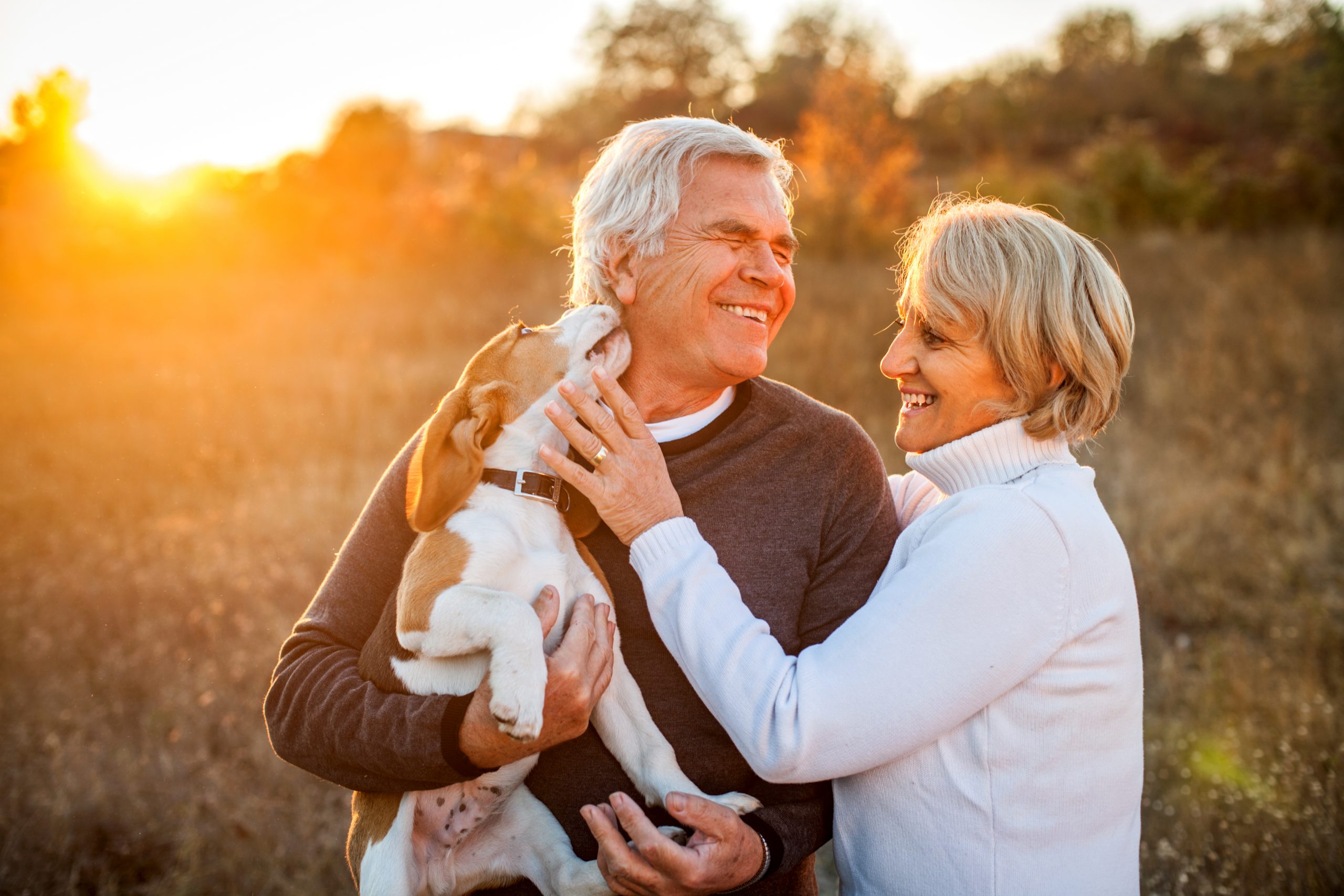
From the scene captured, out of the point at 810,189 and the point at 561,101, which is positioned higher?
the point at 561,101

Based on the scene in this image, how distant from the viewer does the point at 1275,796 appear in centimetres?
375

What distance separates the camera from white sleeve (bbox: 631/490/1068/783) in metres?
1.82

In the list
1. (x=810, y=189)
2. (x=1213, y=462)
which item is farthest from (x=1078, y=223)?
(x=1213, y=462)

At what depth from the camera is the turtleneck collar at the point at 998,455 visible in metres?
2.14

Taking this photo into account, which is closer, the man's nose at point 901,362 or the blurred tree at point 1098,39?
the man's nose at point 901,362

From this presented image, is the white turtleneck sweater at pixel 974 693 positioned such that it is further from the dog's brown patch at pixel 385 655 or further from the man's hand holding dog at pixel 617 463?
the dog's brown patch at pixel 385 655

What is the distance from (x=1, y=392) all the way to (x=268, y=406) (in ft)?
10.7

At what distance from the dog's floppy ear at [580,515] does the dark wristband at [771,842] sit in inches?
36.4

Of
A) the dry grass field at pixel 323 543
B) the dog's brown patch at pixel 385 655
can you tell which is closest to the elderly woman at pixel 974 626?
the dog's brown patch at pixel 385 655

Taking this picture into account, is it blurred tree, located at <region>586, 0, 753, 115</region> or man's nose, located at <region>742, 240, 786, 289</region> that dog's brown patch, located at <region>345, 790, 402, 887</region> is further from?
blurred tree, located at <region>586, 0, 753, 115</region>

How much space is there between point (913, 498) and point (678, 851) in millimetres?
1322

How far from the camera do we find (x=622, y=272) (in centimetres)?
283

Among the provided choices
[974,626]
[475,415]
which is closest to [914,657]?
[974,626]

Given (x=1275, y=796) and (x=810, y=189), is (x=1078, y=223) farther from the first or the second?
(x=1275, y=796)
